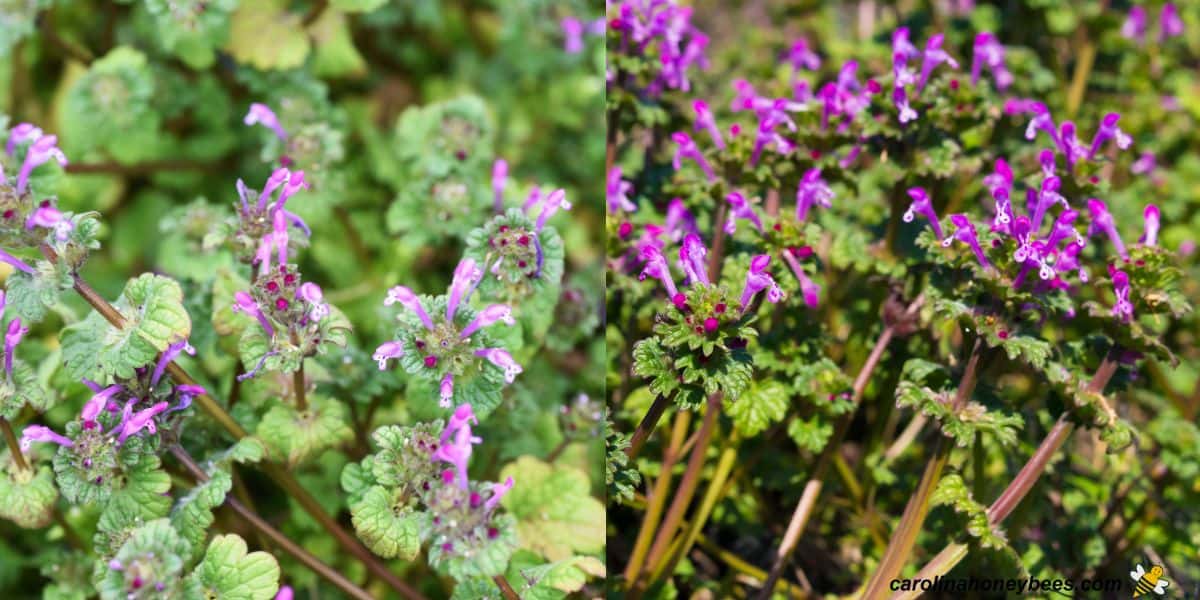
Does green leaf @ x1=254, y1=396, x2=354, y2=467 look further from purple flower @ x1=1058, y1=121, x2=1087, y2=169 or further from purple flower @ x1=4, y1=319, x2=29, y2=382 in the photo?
purple flower @ x1=1058, y1=121, x2=1087, y2=169

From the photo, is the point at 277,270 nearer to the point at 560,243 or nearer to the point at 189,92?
the point at 560,243

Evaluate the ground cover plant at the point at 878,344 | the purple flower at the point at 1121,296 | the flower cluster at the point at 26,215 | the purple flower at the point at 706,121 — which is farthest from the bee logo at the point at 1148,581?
the flower cluster at the point at 26,215

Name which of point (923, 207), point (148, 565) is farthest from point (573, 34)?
point (148, 565)

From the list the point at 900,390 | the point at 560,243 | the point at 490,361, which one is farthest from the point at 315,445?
the point at 900,390

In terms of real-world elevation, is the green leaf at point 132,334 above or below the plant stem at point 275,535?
above

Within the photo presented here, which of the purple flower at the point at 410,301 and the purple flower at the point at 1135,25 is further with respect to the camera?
the purple flower at the point at 1135,25

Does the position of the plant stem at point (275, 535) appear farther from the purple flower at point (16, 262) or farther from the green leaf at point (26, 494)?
the purple flower at point (16, 262)
